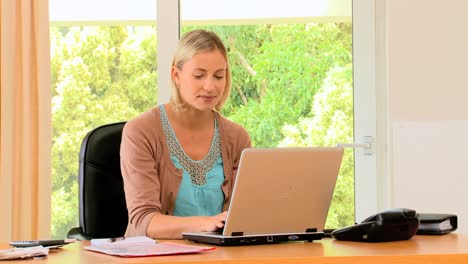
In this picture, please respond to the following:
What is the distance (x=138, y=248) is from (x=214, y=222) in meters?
0.29

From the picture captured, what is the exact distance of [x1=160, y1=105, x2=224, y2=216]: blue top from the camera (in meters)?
2.46

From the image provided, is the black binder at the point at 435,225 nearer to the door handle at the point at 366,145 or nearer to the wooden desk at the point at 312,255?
the wooden desk at the point at 312,255

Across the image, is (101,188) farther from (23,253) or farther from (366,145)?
(366,145)

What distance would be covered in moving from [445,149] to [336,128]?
0.51 m

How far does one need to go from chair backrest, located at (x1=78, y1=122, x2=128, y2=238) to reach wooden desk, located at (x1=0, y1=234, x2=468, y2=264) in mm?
688

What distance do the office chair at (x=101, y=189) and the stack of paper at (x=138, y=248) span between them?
2.24 feet

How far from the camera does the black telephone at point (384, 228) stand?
73.9 inches

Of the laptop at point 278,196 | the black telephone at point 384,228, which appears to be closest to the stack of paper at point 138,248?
the laptop at point 278,196

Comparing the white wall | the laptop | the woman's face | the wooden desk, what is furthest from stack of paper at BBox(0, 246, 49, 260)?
the white wall

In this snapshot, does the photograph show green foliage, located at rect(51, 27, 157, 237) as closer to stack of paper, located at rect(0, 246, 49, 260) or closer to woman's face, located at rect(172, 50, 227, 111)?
woman's face, located at rect(172, 50, 227, 111)

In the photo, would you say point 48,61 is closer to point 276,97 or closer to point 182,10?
point 182,10

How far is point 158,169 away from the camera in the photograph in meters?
2.47

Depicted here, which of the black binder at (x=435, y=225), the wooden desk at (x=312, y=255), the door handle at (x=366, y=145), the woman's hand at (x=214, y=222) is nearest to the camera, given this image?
the wooden desk at (x=312, y=255)

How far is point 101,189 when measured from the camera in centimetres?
256
